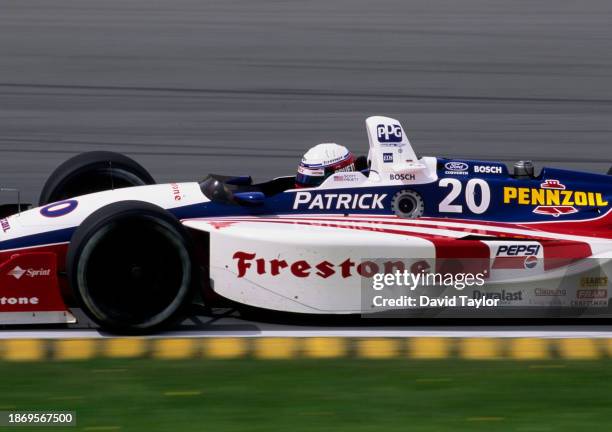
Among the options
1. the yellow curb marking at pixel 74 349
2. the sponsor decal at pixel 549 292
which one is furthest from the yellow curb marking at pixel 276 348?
the sponsor decal at pixel 549 292

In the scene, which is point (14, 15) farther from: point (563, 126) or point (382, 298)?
point (382, 298)

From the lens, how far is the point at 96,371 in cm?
573

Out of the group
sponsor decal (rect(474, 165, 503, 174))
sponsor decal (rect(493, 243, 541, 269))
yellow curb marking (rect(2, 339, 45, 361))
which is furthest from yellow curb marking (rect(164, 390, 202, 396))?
sponsor decal (rect(474, 165, 503, 174))

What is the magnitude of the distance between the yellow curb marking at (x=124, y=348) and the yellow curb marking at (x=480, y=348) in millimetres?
1711

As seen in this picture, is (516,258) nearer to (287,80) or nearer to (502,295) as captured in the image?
(502,295)

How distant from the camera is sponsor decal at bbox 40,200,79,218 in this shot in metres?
6.92

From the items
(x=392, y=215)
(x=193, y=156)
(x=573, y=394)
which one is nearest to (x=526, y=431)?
(x=573, y=394)

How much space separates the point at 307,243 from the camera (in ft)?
21.7

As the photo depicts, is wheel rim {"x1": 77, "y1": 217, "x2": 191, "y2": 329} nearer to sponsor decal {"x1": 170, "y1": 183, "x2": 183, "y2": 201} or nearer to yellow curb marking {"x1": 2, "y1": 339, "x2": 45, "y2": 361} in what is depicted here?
yellow curb marking {"x1": 2, "y1": 339, "x2": 45, "y2": 361}

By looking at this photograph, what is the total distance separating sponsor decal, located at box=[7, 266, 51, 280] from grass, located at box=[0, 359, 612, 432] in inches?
29.3

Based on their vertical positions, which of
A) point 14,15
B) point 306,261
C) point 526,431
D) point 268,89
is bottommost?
point 526,431

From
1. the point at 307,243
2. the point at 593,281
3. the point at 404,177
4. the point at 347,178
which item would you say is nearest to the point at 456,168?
the point at 404,177

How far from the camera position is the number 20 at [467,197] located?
7195mm

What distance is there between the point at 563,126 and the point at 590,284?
5.94m
